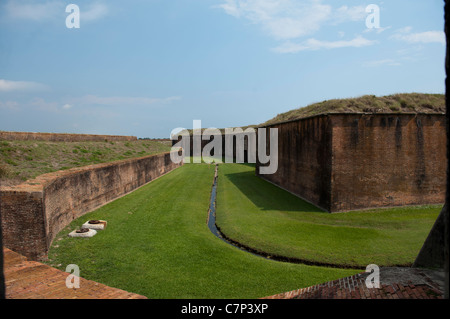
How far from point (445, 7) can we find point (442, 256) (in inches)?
120

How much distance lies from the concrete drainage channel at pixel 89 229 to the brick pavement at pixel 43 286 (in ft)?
10.7

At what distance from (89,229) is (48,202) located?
145 centimetres

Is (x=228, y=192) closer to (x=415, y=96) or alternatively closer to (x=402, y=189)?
(x=402, y=189)

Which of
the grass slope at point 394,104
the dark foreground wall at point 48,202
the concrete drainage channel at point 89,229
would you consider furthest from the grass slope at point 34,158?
the grass slope at point 394,104

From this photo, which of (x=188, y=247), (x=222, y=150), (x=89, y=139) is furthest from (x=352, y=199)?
(x=222, y=150)

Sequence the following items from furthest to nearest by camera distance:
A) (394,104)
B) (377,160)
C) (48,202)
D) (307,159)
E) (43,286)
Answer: (394,104)
(307,159)
(377,160)
(48,202)
(43,286)

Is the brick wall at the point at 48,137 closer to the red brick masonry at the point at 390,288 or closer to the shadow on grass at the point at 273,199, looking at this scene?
the shadow on grass at the point at 273,199

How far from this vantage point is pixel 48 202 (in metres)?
6.29

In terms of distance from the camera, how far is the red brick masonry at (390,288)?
9.53 ft

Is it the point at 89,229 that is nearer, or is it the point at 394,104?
Answer: the point at 89,229

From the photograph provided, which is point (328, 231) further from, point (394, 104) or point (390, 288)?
point (394, 104)

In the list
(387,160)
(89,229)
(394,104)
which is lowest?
(89,229)

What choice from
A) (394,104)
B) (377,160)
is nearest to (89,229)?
(377,160)


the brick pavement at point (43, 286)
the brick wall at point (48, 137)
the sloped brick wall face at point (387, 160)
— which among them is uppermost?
the brick wall at point (48, 137)
